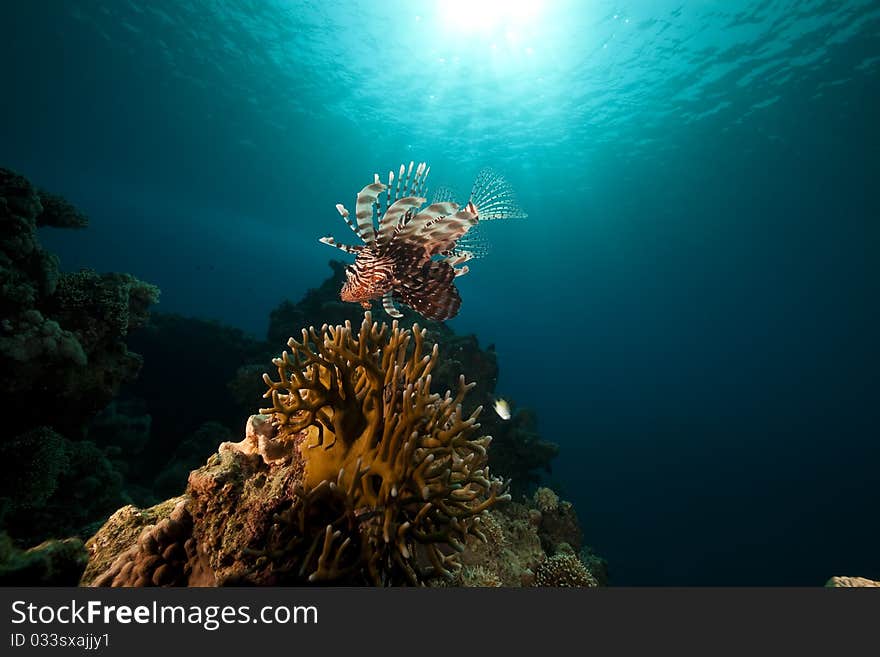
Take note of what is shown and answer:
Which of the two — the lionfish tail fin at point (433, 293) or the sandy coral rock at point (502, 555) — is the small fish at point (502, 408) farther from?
the lionfish tail fin at point (433, 293)

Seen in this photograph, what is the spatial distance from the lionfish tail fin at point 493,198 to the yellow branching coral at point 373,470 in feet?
7.93

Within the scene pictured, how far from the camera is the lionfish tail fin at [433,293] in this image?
4.52m

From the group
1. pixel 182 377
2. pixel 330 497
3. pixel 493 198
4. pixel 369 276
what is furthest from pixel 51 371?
pixel 182 377

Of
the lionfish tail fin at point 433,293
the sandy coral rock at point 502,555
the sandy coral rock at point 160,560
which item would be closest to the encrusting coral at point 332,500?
the sandy coral rock at point 160,560

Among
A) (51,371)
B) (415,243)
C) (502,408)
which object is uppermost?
(415,243)

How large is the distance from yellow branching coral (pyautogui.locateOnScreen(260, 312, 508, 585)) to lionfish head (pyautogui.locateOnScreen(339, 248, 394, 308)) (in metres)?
1.78

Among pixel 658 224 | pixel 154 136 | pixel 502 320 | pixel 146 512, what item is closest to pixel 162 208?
pixel 154 136

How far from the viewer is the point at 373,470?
218 cm

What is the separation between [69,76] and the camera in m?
29.9

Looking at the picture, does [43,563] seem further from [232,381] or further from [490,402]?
[232,381]

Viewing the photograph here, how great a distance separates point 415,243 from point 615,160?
1476 inches

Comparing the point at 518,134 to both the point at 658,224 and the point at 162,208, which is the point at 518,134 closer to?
the point at 658,224
